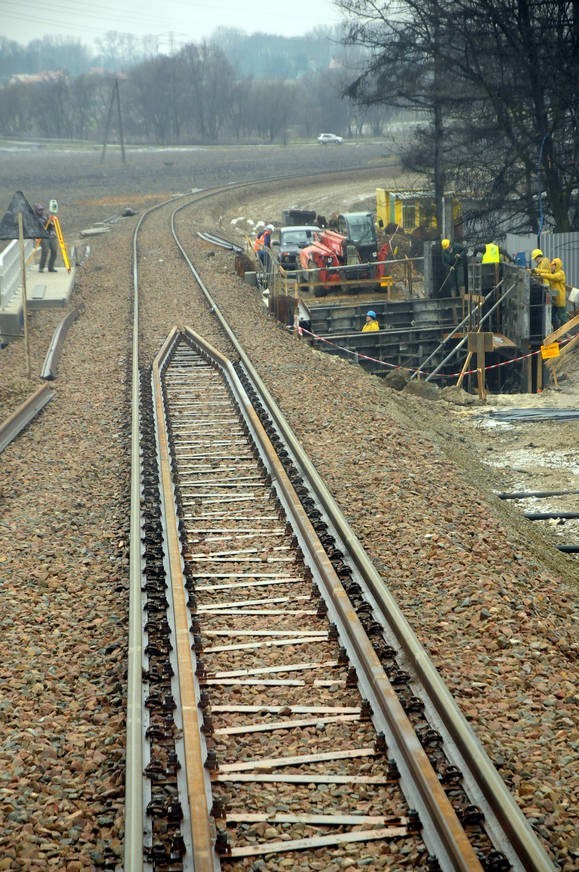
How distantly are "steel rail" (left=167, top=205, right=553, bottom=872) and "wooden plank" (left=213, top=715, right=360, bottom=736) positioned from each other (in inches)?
22.6

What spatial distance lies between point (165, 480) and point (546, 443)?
645 centimetres

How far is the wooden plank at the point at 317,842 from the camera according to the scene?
16.2ft

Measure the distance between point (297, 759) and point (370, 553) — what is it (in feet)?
9.98

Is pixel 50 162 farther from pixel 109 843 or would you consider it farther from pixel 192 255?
pixel 109 843

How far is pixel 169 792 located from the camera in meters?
5.37

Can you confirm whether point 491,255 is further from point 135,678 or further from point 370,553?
point 135,678

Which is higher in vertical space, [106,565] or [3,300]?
[3,300]

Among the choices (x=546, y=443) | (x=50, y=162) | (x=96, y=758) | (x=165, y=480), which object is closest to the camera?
(x=96, y=758)

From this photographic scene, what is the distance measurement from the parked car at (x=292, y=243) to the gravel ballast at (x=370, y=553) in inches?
598

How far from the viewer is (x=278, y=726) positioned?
6066 mm

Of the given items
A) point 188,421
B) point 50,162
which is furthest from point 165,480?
point 50,162

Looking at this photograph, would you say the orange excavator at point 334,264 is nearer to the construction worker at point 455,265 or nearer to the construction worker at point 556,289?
the construction worker at point 455,265

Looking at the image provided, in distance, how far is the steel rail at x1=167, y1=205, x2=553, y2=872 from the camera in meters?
4.82

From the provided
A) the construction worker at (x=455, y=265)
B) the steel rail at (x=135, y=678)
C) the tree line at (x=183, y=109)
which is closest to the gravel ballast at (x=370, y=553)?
the steel rail at (x=135, y=678)
